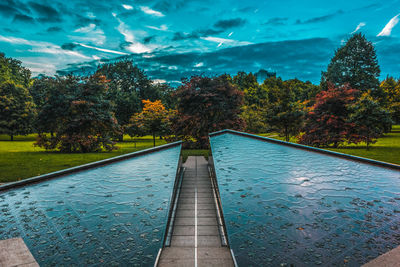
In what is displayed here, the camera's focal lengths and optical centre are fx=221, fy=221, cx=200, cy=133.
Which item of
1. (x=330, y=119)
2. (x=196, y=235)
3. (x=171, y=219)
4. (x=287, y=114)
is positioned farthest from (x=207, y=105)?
(x=196, y=235)

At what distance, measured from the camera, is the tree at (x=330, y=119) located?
10.9 meters

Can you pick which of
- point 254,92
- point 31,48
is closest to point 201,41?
point 31,48

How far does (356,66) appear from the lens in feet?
86.7

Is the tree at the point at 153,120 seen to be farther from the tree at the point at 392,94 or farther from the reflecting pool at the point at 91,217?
the tree at the point at 392,94

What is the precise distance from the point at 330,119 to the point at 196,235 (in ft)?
33.4

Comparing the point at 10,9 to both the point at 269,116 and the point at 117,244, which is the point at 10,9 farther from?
the point at 269,116

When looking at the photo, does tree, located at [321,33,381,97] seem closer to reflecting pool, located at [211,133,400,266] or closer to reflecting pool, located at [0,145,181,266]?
reflecting pool, located at [211,133,400,266]

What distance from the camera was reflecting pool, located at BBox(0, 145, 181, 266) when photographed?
2.14 meters

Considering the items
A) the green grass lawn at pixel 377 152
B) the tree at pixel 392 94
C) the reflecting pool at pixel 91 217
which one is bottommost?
the reflecting pool at pixel 91 217

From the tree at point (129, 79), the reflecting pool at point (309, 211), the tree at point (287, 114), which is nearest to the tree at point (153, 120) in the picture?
the tree at point (287, 114)

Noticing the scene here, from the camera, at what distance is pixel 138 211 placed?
10.1 ft

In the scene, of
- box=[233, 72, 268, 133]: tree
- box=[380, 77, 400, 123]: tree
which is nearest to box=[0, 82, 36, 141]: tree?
box=[233, 72, 268, 133]: tree

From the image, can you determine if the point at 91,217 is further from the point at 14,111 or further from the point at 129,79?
the point at 129,79

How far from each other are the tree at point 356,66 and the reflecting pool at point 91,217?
2778 cm
